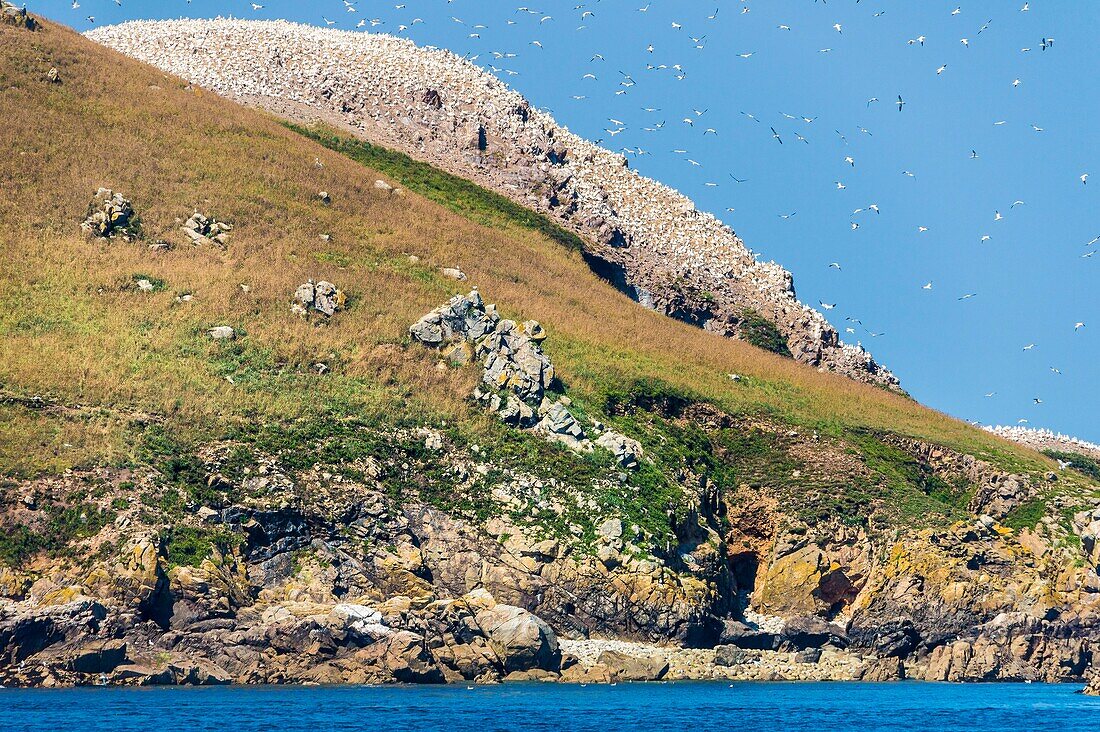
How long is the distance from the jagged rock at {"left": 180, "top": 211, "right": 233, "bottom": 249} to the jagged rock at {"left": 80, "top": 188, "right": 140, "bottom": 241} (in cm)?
377

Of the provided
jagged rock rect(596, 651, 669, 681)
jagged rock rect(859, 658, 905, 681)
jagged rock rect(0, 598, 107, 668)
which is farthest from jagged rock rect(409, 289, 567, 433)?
jagged rock rect(0, 598, 107, 668)

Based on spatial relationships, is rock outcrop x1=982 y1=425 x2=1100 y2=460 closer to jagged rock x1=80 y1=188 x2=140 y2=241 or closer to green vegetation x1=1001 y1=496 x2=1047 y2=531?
green vegetation x1=1001 y1=496 x2=1047 y2=531

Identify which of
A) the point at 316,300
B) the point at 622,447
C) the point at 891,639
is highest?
the point at 316,300

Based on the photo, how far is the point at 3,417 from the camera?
224 ft

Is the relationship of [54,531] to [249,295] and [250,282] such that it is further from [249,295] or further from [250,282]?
[250,282]

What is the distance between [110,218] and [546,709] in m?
56.7

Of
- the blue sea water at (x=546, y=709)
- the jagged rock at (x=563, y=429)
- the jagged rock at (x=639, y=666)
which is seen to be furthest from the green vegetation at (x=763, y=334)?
the jagged rock at (x=639, y=666)

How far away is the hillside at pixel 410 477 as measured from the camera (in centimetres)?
6041

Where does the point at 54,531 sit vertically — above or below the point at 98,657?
above

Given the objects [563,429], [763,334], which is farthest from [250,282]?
[763,334]

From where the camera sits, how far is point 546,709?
2124 inches

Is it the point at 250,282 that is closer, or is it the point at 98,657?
the point at 98,657

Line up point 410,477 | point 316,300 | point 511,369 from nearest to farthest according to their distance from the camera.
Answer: point 410,477 → point 511,369 → point 316,300

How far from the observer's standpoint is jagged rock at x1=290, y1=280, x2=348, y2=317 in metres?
90.8
